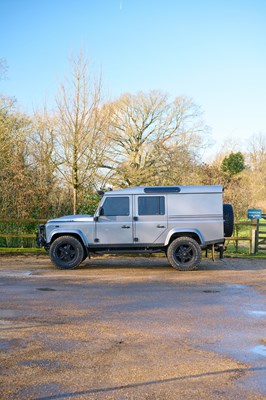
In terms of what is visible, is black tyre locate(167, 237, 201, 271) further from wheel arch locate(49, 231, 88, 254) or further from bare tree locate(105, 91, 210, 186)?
bare tree locate(105, 91, 210, 186)

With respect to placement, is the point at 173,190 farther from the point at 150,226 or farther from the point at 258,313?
the point at 258,313

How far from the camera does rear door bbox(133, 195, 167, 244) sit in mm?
12719

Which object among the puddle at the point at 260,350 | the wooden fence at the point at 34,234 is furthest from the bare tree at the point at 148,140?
the puddle at the point at 260,350

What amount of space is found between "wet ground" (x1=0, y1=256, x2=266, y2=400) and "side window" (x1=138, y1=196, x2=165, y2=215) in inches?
83.7

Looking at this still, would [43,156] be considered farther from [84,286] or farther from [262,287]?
[262,287]

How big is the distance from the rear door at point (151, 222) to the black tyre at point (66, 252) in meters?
1.58

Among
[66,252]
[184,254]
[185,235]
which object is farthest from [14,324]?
[185,235]

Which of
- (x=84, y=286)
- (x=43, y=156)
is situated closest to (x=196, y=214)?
(x=84, y=286)

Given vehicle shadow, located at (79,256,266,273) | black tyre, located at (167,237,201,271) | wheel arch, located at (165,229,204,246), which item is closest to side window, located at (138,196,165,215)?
wheel arch, located at (165,229,204,246)

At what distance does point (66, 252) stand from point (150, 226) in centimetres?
241

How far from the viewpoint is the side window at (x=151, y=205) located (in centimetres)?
1278

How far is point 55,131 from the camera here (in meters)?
19.7

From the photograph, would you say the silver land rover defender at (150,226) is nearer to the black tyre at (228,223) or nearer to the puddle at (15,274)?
the black tyre at (228,223)

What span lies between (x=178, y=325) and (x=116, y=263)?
25.3ft
